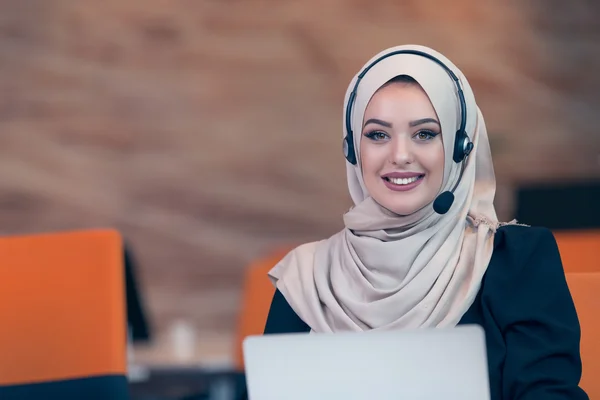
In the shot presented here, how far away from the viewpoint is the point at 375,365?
123cm

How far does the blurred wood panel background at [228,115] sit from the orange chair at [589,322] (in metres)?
3.31

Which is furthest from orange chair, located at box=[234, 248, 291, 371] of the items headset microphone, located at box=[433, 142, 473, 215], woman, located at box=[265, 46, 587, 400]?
headset microphone, located at box=[433, 142, 473, 215]

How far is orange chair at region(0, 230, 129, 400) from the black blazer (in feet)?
2.93

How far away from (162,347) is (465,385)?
365 cm

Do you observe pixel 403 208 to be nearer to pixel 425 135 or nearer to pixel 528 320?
pixel 425 135

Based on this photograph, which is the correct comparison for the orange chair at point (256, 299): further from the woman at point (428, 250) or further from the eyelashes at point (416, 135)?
the eyelashes at point (416, 135)

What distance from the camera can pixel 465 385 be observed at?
1233 mm

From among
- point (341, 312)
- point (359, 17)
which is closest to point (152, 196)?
point (359, 17)

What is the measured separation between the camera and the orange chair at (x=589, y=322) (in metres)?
1.77

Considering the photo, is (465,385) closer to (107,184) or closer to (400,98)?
(400,98)

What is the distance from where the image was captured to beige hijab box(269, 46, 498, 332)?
1.71 metres

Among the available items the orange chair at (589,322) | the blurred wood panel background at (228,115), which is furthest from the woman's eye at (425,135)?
the blurred wood panel background at (228,115)

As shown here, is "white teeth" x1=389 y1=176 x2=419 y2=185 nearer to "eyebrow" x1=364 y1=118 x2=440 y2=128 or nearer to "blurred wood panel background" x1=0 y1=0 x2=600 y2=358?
"eyebrow" x1=364 y1=118 x2=440 y2=128

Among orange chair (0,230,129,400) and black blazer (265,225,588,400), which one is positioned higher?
orange chair (0,230,129,400)
